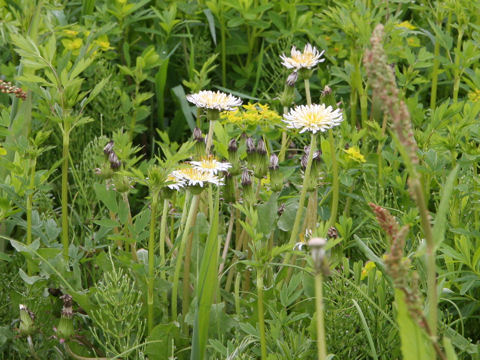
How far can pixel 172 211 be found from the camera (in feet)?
6.26

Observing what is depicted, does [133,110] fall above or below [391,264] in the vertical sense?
below

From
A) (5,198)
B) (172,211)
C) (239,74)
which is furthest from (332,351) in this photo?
(239,74)

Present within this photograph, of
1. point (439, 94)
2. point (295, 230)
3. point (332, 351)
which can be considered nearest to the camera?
point (332, 351)

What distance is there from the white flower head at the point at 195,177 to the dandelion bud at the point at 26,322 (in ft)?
1.56

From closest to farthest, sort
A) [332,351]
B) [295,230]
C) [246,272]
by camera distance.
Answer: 1. [332,351]
2. [295,230]
3. [246,272]

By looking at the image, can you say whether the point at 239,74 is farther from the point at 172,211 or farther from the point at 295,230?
the point at 295,230

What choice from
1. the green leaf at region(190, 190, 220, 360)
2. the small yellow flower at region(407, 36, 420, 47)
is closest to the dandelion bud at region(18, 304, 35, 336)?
the green leaf at region(190, 190, 220, 360)

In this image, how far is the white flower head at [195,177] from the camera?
1.53 metres

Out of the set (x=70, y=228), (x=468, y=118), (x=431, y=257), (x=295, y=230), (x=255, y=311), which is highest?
(x=431, y=257)

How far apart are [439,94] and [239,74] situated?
32.7 inches

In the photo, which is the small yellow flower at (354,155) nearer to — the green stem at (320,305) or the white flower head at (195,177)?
the white flower head at (195,177)

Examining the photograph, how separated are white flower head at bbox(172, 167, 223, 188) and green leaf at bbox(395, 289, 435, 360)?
0.61m

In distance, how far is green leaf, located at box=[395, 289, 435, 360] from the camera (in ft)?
3.25

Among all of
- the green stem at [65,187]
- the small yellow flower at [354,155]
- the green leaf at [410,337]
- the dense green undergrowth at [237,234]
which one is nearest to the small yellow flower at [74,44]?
the dense green undergrowth at [237,234]
